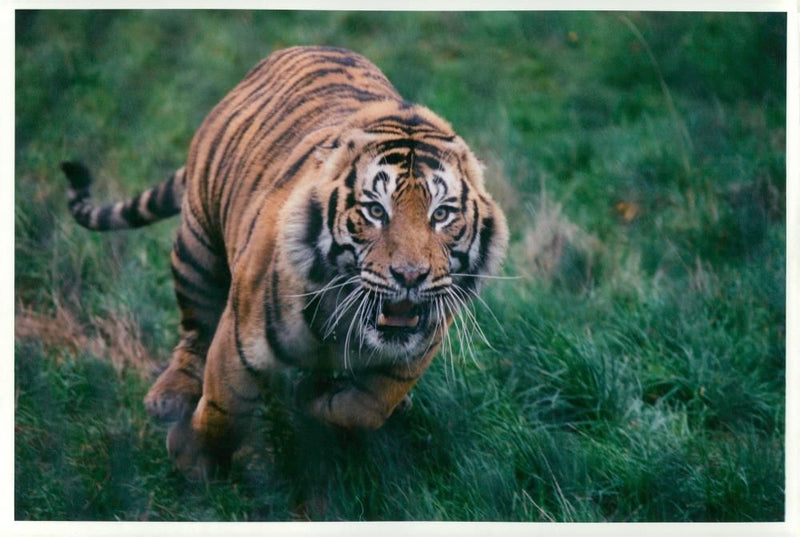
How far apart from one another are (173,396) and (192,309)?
320 millimetres

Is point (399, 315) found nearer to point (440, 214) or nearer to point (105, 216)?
point (440, 214)

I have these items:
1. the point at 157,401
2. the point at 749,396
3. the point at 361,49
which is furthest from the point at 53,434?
→ the point at 749,396

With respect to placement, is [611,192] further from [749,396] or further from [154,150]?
[154,150]

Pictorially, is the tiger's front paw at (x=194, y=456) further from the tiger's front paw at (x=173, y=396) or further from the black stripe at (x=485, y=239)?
the black stripe at (x=485, y=239)

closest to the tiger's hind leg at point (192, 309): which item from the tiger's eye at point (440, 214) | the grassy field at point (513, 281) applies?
the grassy field at point (513, 281)

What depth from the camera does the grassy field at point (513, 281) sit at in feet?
10.4

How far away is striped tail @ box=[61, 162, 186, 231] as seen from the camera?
145 inches

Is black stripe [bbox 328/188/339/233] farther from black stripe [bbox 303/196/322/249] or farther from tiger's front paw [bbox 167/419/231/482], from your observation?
tiger's front paw [bbox 167/419/231/482]

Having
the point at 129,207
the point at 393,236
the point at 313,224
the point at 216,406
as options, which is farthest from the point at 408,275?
the point at 129,207

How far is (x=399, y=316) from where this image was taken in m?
2.87

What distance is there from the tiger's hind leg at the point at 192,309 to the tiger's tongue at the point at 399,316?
0.89 meters

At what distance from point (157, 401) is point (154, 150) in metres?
1.31

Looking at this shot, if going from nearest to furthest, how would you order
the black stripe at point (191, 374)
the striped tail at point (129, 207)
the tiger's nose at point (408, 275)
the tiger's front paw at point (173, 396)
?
the tiger's nose at point (408, 275)
the tiger's front paw at point (173, 396)
the black stripe at point (191, 374)
the striped tail at point (129, 207)

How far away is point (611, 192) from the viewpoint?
438 cm
